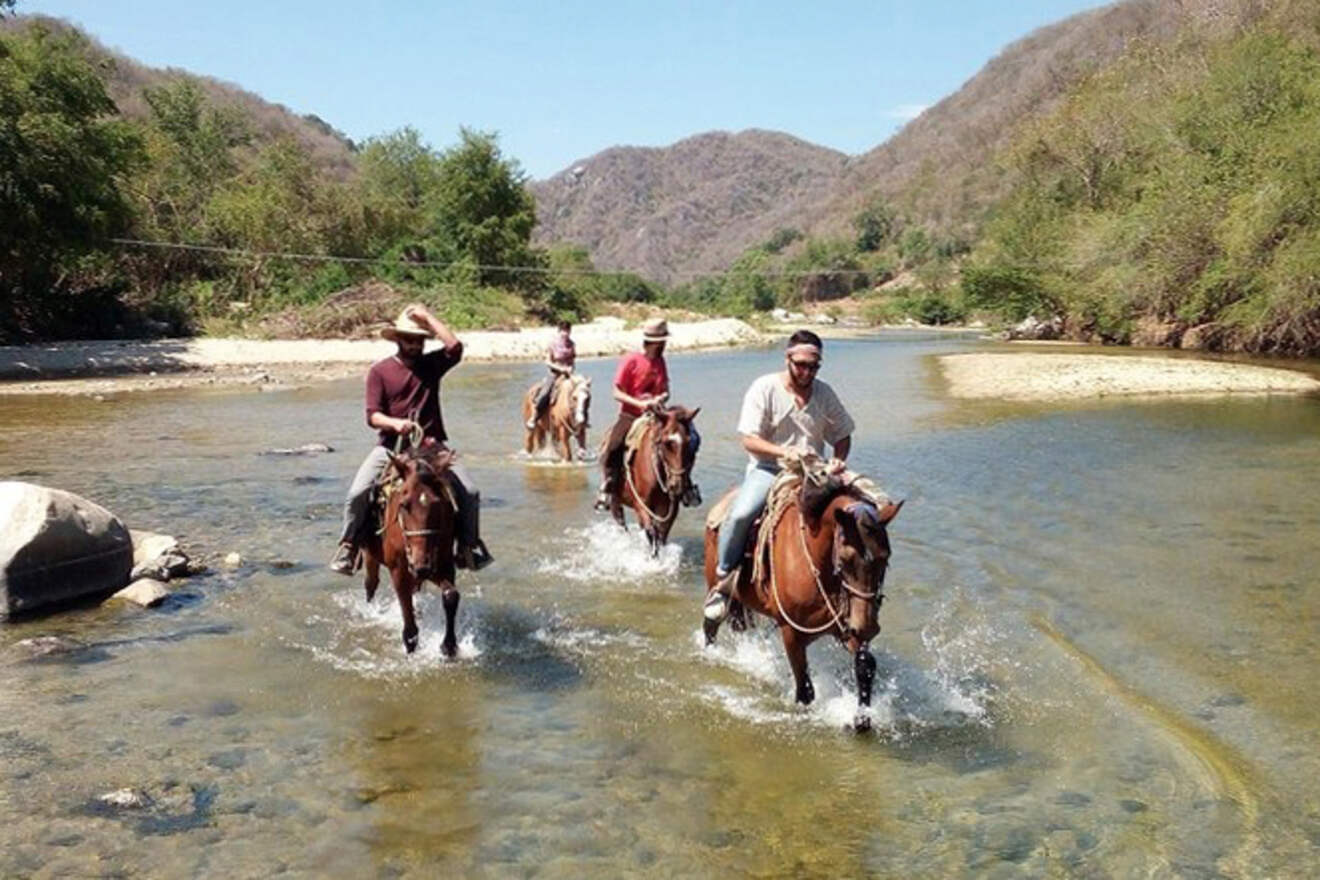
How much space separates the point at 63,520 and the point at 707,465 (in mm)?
10704

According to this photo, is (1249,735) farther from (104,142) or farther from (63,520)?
(104,142)

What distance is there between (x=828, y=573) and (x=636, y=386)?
566 centimetres

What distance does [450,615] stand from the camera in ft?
27.0

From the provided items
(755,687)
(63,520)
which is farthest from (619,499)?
(63,520)

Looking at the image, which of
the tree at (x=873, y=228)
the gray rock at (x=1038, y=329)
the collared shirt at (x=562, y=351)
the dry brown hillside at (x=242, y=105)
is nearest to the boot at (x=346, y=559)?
the collared shirt at (x=562, y=351)

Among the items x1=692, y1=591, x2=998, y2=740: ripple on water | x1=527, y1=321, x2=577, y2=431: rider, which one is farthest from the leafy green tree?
x1=692, y1=591, x2=998, y2=740: ripple on water

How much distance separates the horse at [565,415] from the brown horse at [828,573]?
10608 mm

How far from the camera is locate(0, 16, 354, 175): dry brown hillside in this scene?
124375 mm

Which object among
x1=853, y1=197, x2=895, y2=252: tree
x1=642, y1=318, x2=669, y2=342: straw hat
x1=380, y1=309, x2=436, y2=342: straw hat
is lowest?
x1=642, y1=318, x2=669, y2=342: straw hat

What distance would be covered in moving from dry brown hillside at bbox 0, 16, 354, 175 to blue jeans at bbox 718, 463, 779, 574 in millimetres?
116361

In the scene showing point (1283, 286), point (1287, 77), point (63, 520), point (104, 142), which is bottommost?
point (63, 520)

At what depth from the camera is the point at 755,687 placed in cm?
789

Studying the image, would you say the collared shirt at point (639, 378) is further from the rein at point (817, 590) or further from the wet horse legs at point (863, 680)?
the wet horse legs at point (863, 680)

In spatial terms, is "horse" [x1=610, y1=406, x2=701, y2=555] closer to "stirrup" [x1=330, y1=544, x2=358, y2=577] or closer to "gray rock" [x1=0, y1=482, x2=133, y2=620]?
"stirrup" [x1=330, y1=544, x2=358, y2=577]
